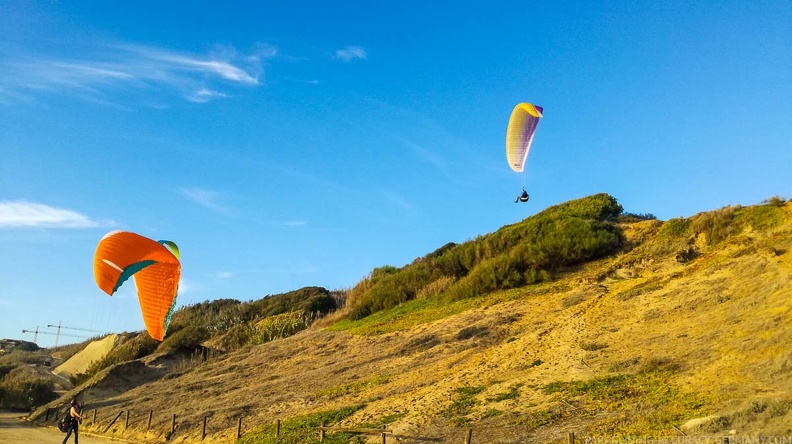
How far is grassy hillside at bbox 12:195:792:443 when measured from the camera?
12.4 meters

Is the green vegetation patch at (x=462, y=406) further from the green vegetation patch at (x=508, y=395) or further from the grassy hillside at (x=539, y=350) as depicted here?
the green vegetation patch at (x=508, y=395)

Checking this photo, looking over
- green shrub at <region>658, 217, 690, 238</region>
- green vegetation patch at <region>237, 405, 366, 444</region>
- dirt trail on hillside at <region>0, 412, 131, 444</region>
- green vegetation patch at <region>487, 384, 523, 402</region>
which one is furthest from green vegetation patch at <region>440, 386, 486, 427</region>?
dirt trail on hillside at <region>0, 412, 131, 444</region>

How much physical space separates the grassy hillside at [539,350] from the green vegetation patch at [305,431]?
3.2 inches

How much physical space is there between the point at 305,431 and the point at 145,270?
9.81 metres

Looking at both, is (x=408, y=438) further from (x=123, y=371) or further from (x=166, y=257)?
(x=123, y=371)

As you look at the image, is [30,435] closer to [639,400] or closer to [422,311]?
[422,311]

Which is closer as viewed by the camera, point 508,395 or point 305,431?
point 508,395

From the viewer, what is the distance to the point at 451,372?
1831cm

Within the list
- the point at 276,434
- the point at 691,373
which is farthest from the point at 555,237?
the point at 276,434

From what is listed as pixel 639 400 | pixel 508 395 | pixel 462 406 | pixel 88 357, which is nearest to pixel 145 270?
pixel 462 406

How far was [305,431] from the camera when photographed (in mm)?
16156

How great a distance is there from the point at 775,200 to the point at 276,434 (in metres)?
19.8

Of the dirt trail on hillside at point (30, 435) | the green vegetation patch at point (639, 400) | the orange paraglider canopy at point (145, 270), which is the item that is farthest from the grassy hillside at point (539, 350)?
the orange paraglider canopy at point (145, 270)

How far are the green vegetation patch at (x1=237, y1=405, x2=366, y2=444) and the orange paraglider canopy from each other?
188 inches
